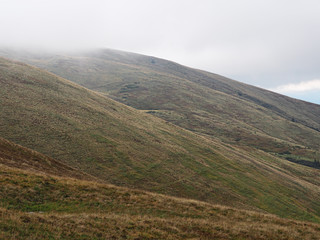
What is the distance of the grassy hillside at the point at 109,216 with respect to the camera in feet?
51.2

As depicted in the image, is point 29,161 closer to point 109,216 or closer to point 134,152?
point 109,216

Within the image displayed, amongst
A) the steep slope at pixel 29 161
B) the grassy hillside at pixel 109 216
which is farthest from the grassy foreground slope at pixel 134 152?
the grassy hillside at pixel 109 216

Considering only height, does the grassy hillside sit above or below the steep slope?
above

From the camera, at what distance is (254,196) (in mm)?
49438

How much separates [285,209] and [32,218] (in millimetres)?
47495

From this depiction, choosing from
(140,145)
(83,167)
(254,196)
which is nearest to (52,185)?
(83,167)

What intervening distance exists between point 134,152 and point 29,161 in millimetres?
25664

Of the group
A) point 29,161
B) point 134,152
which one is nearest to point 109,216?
point 29,161

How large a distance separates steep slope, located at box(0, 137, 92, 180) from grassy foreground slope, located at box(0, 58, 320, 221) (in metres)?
7.37

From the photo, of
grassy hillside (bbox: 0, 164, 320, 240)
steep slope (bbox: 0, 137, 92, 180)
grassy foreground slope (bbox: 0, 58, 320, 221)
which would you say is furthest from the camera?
grassy foreground slope (bbox: 0, 58, 320, 221)

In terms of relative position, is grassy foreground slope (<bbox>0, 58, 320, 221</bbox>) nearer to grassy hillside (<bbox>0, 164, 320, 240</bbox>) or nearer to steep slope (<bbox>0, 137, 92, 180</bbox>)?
steep slope (<bbox>0, 137, 92, 180</bbox>)

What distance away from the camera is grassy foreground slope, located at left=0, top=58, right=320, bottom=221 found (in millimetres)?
44500

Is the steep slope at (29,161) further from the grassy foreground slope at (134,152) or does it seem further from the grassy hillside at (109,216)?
the grassy foreground slope at (134,152)

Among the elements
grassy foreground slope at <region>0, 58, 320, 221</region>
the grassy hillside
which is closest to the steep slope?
the grassy hillside
